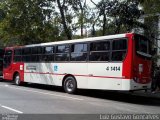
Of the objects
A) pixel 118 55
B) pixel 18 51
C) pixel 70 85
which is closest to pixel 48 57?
pixel 70 85

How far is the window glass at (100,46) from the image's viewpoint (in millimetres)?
15578

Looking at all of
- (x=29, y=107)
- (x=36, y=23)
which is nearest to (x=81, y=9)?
(x=36, y=23)

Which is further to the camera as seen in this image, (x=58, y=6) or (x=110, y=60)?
(x=58, y=6)

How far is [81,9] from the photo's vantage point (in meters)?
26.1

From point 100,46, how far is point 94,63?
91 centimetres

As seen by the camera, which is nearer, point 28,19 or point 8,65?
point 8,65

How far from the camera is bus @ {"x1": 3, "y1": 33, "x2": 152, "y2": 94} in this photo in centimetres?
1462

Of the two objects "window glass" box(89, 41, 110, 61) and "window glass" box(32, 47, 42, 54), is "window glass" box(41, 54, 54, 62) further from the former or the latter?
"window glass" box(89, 41, 110, 61)

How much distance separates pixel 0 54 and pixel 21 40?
2242 millimetres

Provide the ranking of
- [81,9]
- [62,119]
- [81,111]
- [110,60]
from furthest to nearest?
[81,9], [110,60], [81,111], [62,119]

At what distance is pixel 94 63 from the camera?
640 inches

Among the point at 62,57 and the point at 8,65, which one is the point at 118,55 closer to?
the point at 62,57

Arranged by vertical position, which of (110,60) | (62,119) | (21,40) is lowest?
(62,119)

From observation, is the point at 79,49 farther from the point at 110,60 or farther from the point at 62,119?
the point at 62,119
